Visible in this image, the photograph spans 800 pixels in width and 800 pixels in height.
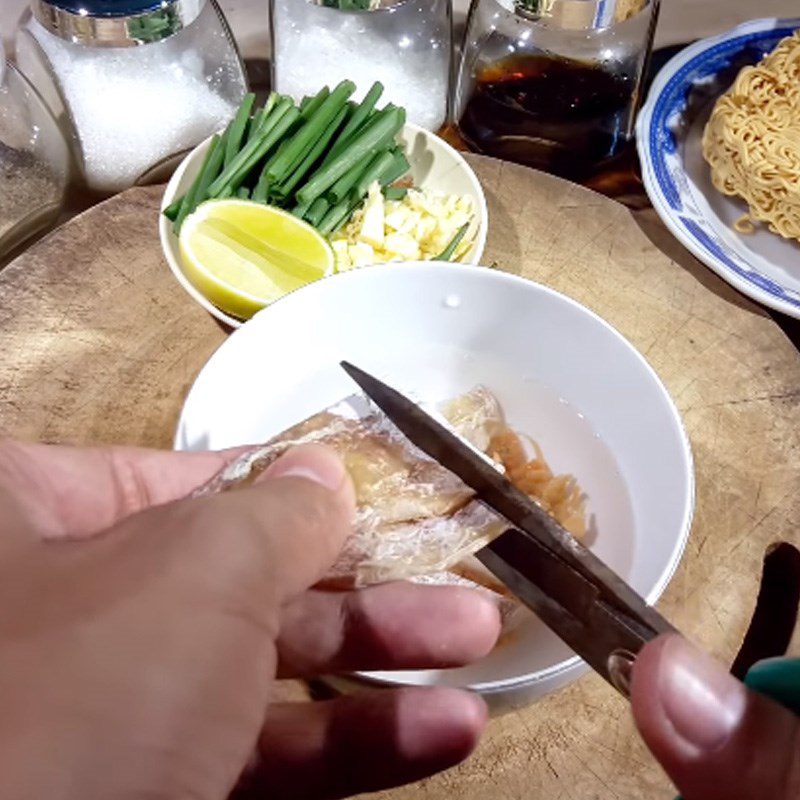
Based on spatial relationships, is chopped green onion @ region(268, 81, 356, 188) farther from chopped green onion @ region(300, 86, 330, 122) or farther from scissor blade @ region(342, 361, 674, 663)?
scissor blade @ region(342, 361, 674, 663)

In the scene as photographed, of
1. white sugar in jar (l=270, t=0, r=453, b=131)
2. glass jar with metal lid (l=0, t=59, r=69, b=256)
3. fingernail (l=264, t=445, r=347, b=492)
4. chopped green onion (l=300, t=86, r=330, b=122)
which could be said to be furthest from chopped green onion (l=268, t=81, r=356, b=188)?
fingernail (l=264, t=445, r=347, b=492)

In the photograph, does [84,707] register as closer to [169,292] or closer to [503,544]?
[503,544]

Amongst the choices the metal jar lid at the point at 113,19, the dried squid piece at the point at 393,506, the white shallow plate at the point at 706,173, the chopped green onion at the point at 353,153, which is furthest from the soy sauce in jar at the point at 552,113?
the dried squid piece at the point at 393,506

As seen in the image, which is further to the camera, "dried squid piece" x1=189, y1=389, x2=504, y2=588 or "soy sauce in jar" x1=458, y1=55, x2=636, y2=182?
"soy sauce in jar" x1=458, y1=55, x2=636, y2=182

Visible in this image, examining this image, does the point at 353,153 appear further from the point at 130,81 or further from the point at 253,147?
the point at 130,81

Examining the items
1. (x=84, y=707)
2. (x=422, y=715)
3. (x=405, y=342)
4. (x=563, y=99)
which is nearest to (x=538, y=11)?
(x=563, y=99)

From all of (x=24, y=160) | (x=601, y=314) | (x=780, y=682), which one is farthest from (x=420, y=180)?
(x=780, y=682)
